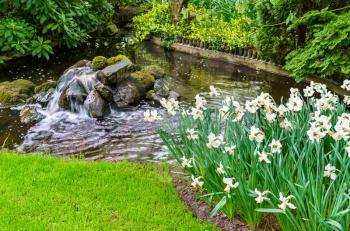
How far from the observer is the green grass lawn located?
132 inches

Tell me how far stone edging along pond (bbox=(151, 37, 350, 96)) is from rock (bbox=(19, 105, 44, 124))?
561cm

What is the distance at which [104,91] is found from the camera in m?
7.43

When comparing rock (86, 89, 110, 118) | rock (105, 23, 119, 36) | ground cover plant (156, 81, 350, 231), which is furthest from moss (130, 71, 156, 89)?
rock (105, 23, 119, 36)

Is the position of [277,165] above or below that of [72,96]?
above

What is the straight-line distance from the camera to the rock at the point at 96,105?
23.2 feet

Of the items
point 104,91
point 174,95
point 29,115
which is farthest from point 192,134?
point 174,95

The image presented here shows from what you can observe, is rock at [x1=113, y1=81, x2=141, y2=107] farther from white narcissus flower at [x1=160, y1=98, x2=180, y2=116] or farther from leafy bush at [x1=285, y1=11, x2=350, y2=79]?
white narcissus flower at [x1=160, y1=98, x2=180, y2=116]

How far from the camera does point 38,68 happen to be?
1030cm

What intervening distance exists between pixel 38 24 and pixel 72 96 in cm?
352

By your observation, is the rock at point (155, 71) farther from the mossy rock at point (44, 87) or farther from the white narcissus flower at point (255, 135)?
the white narcissus flower at point (255, 135)

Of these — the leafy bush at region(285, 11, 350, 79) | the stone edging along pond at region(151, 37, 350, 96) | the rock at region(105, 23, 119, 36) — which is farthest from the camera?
the rock at region(105, 23, 119, 36)

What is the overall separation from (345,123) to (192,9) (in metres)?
11.8

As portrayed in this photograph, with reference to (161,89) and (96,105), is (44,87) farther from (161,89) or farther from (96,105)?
(161,89)

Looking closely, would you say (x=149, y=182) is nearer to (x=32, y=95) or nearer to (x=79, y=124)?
(x=79, y=124)
